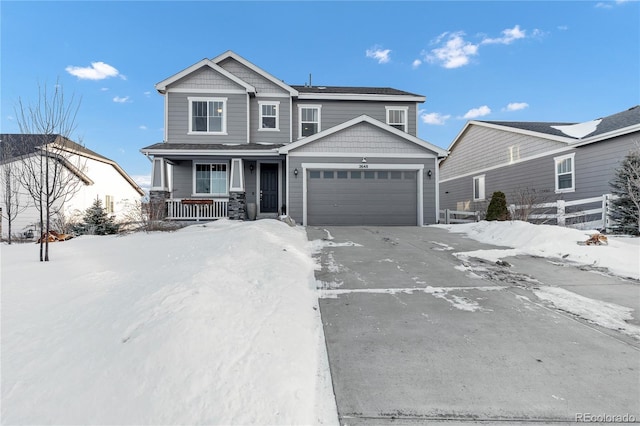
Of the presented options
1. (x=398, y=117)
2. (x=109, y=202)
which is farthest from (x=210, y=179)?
(x=109, y=202)

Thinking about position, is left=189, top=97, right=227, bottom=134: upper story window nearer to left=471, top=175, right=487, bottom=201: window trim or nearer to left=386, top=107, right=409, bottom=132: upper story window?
left=386, top=107, right=409, bottom=132: upper story window

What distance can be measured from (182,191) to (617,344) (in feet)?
44.7

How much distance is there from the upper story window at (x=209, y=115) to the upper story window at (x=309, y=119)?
354 cm

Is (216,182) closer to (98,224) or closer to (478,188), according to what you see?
(98,224)

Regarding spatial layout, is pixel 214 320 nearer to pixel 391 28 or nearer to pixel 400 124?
pixel 400 124

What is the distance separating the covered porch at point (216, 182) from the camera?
11516 mm

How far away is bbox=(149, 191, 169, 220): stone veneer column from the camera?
10562mm

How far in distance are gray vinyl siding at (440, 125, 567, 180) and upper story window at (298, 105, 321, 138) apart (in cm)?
1039

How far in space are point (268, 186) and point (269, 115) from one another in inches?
133

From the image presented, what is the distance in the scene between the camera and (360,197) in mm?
11711

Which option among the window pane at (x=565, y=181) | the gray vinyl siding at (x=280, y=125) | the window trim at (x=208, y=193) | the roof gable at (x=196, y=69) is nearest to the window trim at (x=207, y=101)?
the roof gable at (x=196, y=69)

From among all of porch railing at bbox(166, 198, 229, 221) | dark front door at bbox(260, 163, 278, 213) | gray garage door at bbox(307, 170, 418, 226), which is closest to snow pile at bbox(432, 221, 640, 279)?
gray garage door at bbox(307, 170, 418, 226)

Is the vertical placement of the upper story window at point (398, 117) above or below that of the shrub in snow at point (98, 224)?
above

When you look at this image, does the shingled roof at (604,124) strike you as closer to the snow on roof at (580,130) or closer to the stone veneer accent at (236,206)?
the snow on roof at (580,130)
